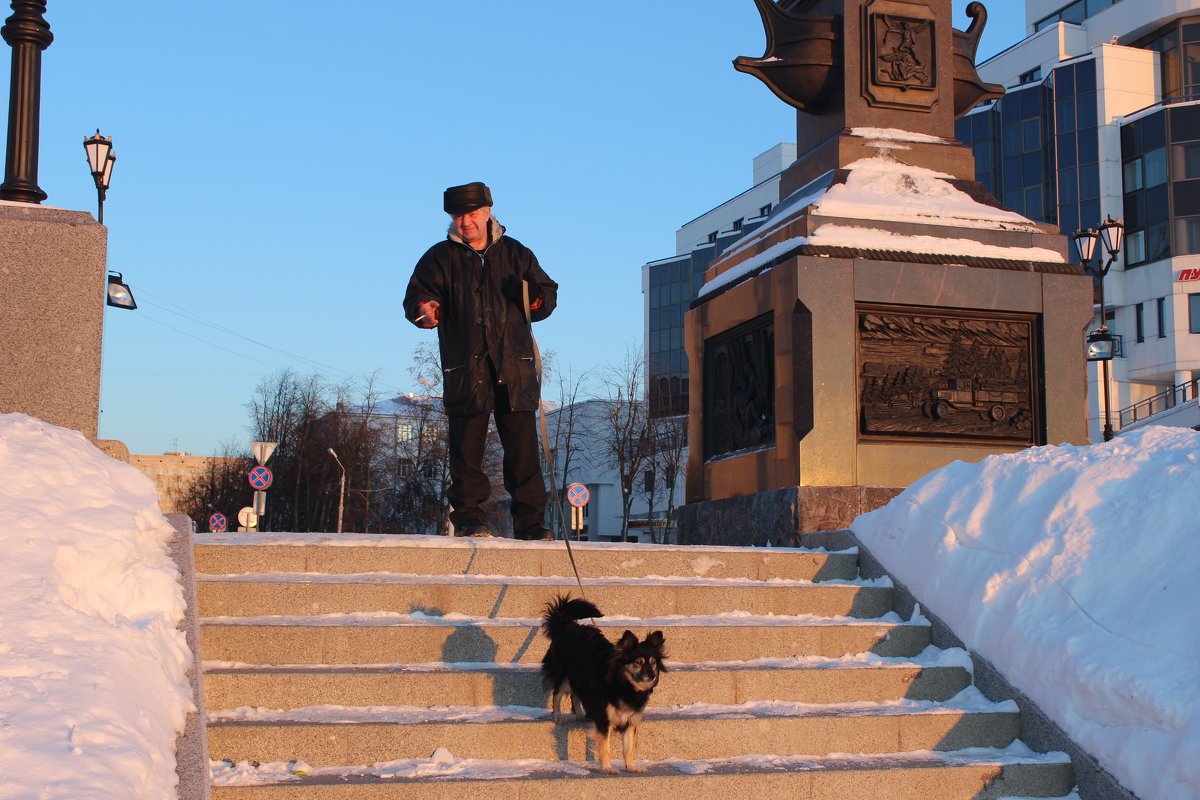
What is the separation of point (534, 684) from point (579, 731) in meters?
0.44

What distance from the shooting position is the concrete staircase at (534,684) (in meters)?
5.01

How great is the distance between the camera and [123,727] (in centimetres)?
395

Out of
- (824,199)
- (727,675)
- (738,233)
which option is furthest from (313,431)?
(727,675)

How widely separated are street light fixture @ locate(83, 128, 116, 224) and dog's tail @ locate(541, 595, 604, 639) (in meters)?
16.5

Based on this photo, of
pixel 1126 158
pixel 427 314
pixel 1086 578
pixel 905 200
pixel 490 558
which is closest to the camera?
pixel 1086 578

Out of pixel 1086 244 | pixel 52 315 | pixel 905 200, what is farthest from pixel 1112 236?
pixel 52 315

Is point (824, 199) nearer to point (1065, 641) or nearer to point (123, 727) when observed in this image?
point (1065, 641)

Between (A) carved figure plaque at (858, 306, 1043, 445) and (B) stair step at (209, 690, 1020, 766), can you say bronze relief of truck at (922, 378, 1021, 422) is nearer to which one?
(A) carved figure plaque at (858, 306, 1043, 445)

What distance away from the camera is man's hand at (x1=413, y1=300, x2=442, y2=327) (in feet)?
25.7

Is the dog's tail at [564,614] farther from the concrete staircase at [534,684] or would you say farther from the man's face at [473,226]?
the man's face at [473,226]

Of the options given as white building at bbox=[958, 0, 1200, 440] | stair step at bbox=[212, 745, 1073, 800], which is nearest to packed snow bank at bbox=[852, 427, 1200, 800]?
stair step at bbox=[212, 745, 1073, 800]

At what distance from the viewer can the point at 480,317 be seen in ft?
26.9

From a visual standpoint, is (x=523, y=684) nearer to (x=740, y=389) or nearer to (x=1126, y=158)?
(x=740, y=389)

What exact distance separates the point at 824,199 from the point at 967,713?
5598 mm
